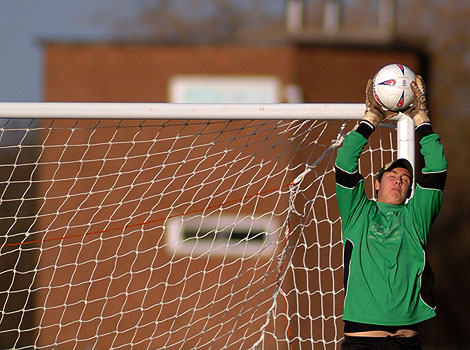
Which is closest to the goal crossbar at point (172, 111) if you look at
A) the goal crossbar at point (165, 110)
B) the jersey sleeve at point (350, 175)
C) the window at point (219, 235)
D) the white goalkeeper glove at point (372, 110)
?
the goal crossbar at point (165, 110)

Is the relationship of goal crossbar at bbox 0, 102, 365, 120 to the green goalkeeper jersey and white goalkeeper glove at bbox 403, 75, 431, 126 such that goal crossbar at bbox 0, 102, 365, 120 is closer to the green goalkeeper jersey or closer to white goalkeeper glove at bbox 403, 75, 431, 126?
white goalkeeper glove at bbox 403, 75, 431, 126

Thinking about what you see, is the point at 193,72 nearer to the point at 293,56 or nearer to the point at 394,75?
the point at 293,56

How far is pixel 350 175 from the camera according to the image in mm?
3717

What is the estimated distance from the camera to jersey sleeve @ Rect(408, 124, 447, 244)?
370 cm

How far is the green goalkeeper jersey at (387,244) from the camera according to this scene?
12.0 ft

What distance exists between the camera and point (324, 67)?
35.8 feet

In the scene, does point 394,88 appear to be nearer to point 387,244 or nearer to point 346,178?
point 346,178

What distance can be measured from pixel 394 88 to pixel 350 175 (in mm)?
496

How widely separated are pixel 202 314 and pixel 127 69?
339cm

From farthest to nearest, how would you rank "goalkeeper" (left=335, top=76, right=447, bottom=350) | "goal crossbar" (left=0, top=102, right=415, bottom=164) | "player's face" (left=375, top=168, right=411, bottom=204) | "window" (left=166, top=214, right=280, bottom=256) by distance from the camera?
"window" (left=166, top=214, right=280, bottom=256), "goal crossbar" (left=0, top=102, right=415, bottom=164), "player's face" (left=375, top=168, right=411, bottom=204), "goalkeeper" (left=335, top=76, right=447, bottom=350)

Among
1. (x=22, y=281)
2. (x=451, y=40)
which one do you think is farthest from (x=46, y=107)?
(x=451, y=40)

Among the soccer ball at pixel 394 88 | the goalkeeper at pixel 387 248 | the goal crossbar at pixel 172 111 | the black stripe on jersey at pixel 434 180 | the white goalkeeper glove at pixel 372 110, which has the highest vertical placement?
the soccer ball at pixel 394 88

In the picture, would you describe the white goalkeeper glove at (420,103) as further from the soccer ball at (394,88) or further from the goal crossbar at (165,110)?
the goal crossbar at (165,110)

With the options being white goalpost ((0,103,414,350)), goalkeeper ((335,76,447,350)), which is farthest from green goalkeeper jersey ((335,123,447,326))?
white goalpost ((0,103,414,350))
